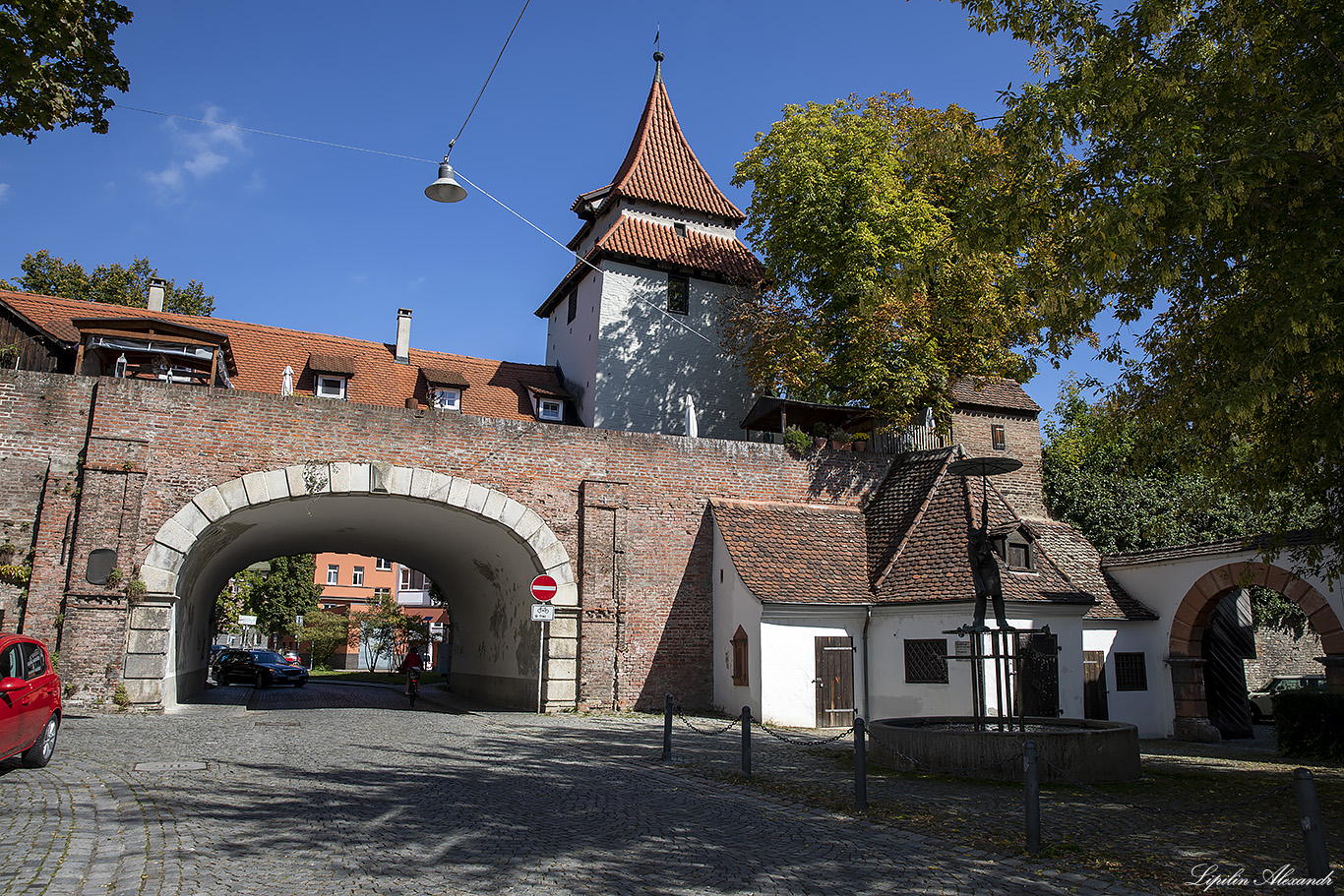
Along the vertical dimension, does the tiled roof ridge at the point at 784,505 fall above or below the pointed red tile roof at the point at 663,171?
below

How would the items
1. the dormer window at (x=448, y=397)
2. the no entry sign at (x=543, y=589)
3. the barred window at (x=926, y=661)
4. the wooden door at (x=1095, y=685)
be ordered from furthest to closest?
the dormer window at (x=448, y=397) → the wooden door at (x=1095, y=685) → the barred window at (x=926, y=661) → the no entry sign at (x=543, y=589)

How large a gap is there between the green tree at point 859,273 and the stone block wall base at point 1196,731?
380 inches

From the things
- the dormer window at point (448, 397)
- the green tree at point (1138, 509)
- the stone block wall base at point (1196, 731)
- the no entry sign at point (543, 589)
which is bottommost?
the stone block wall base at point (1196, 731)

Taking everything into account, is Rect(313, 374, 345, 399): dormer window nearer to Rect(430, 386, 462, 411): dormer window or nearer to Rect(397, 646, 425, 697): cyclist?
Rect(430, 386, 462, 411): dormer window

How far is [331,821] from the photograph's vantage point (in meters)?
7.59

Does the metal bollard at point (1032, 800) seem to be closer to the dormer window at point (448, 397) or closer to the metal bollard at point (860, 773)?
the metal bollard at point (860, 773)

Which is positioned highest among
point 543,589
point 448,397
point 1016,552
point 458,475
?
point 448,397

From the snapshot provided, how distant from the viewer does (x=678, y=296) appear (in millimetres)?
29156

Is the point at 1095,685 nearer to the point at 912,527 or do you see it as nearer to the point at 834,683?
the point at 912,527

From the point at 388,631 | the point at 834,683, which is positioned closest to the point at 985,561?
the point at 834,683

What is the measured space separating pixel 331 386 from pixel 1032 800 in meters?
24.5

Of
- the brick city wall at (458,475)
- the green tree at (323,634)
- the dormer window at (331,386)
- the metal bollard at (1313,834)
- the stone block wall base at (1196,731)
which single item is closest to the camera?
the metal bollard at (1313,834)

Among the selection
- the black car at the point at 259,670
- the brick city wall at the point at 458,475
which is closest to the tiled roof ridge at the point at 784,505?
the brick city wall at the point at 458,475

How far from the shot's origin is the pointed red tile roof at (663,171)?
99.0 ft
